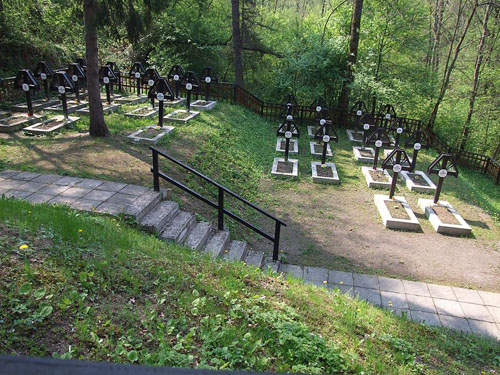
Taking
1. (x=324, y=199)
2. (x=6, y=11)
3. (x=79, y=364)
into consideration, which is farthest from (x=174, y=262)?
(x=6, y=11)

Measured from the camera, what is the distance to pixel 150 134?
976 centimetres

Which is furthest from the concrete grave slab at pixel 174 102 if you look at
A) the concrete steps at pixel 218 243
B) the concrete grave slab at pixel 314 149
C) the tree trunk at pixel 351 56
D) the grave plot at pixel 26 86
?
the concrete steps at pixel 218 243

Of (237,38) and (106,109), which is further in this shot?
(237,38)

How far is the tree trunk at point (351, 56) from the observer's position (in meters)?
16.6

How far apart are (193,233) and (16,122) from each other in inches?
262

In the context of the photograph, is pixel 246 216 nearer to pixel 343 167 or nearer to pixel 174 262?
pixel 174 262

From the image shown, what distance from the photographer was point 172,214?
20.7 feet

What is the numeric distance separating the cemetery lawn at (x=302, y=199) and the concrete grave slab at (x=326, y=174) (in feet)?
0.72

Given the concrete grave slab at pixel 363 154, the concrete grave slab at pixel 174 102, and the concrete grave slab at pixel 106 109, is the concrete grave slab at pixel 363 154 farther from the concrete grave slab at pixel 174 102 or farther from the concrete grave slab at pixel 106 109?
the concrete grave slab at pixel 106 109

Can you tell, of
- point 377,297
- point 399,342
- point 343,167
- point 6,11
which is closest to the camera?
point 399,342

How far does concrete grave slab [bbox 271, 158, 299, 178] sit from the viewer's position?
11047 mm

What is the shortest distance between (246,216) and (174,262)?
12.9 ft

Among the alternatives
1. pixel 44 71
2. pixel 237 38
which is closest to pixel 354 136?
pixel 237 38

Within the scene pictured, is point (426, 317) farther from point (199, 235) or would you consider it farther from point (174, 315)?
point (174, 315)
